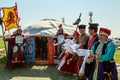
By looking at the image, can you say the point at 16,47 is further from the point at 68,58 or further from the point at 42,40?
the point at 42,40

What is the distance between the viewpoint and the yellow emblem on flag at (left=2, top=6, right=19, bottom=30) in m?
12.0

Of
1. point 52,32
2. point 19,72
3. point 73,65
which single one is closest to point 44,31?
point 52,32

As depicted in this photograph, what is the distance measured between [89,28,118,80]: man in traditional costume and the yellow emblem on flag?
6594 millimetres

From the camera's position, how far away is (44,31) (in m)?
13.2

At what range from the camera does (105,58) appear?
18.9 ft

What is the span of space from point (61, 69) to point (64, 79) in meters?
0.60

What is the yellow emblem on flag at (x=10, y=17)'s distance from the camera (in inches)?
472

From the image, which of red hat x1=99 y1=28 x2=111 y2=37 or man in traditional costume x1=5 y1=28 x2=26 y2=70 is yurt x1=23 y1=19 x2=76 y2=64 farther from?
red hat x1=99 y1=28 x2=111 y2=37

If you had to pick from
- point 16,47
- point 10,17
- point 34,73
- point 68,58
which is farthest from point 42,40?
point 68,58

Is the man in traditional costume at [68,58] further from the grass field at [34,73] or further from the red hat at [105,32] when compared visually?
the red hat at [105,32]

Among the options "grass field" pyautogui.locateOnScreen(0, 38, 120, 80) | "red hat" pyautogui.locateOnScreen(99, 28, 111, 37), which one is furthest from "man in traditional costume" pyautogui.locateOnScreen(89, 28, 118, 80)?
"grass field" pyautogui.locateOnScreen(0, 38, 120, 80)

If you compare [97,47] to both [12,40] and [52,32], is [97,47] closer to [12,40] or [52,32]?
[12,40]

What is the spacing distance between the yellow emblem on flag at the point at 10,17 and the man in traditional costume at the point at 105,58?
6594 millimetres

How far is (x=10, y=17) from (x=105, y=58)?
7.07 metres
